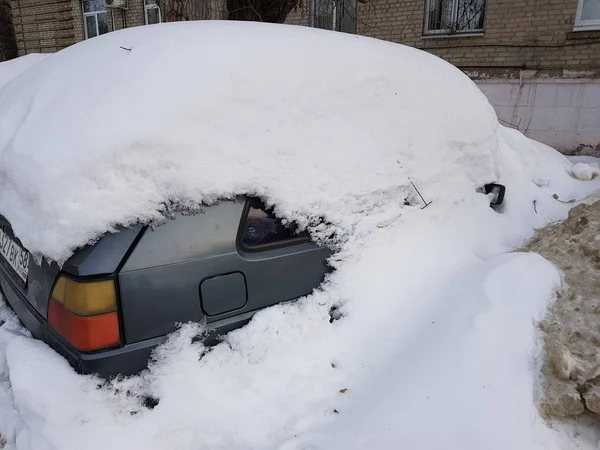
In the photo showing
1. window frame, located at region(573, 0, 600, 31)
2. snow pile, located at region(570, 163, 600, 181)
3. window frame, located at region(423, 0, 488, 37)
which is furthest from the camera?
window frame, located at region(423, 0, 488, 37)

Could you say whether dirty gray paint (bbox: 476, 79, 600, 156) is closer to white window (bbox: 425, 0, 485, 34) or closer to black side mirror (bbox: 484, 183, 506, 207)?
white window (bbox: 425, 0, 485, 34)

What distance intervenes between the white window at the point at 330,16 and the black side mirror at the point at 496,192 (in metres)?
7.23

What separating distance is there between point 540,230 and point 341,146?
173cm

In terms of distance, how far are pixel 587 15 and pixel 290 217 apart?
25.2ft

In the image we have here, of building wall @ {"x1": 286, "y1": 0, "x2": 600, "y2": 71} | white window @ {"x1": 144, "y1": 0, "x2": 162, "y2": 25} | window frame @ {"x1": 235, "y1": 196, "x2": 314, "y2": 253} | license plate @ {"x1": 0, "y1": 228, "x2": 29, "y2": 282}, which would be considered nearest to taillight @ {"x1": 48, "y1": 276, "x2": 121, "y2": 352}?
license plate @ {"x1": 0, "y1": 228, "x2": 29, "y2": 282}

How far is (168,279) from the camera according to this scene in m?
1.60

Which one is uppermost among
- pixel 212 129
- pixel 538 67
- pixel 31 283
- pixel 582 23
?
pixel 582 23

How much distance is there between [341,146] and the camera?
6.84 feet

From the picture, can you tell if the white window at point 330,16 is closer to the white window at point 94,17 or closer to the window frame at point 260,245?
the white window at point 94,17

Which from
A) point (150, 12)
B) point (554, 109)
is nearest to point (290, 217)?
point (554, 109)

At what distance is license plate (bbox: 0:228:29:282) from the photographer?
1801mm

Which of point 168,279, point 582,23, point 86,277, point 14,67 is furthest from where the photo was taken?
point 582,23

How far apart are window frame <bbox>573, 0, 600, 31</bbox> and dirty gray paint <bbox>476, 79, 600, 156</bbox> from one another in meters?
0.82

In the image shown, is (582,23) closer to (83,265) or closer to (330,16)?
(330,16)
